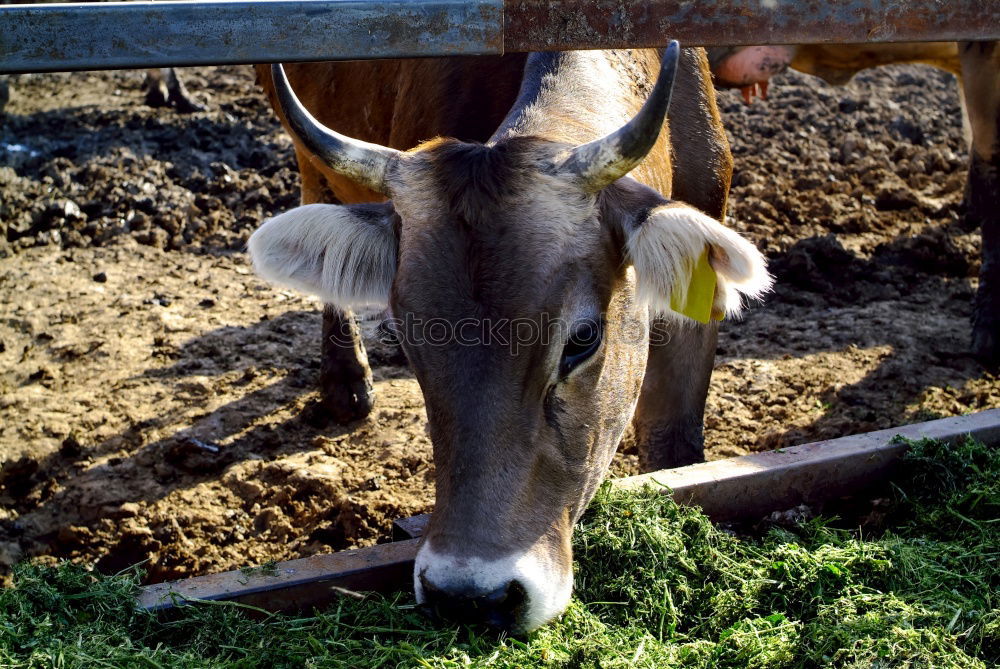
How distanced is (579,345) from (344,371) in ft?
7.42

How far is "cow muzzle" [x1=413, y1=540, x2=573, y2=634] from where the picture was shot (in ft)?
7.57

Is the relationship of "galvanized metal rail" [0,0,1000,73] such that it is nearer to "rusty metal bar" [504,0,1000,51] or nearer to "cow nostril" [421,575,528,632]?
"rusty metal bar" [504,0,1000,51]

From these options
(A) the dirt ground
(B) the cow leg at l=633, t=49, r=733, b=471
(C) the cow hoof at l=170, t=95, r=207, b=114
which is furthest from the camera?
(C) the cow hoof at l=170, t=95, r=207, b=114

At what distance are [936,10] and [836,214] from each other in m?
4.05

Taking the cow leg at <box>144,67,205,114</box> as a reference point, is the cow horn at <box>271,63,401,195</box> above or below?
above

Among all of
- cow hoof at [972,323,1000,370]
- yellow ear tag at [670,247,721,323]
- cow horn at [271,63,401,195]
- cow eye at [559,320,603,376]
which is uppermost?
cow horn at [271,63,401,195]

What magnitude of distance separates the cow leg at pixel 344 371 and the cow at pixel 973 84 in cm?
302

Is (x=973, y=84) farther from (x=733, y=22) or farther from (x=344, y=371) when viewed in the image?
(x=344, y=371)

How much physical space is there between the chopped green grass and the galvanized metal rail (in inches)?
54.7

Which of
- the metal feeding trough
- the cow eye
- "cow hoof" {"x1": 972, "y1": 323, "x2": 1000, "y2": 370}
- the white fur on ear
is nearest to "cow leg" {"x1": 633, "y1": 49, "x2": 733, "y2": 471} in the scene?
the metal feeding trough

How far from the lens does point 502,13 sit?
91.3 inches

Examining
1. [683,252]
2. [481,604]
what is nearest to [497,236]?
[683,252]

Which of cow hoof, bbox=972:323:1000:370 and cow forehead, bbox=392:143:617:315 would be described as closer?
cow forehead, bbox=392:143:617:315

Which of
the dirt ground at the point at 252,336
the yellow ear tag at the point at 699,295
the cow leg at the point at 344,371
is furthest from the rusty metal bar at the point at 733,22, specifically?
the cow leg at the point at 344,371
